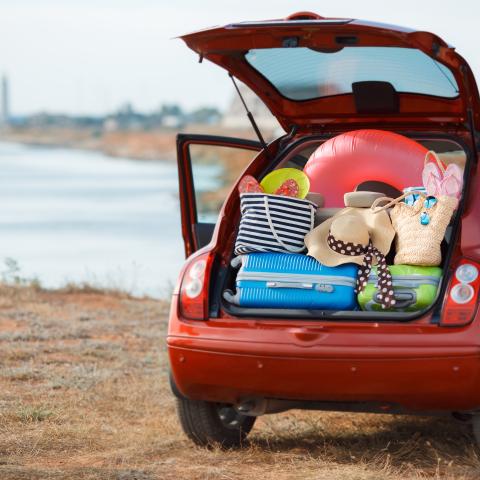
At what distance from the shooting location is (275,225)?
216 inches

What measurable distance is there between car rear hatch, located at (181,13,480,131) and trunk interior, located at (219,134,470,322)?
6.4 inches

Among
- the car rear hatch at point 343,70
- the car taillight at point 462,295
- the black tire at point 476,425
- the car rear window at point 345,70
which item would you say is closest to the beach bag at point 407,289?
the car taillight at point 462,295

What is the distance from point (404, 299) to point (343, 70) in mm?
1564

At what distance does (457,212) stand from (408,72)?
95 centimetres

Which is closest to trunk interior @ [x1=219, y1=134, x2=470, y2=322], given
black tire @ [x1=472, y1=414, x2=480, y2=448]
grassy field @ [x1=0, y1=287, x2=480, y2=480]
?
black tire @ [x1=472, y1=414, x2=480, y2=448]

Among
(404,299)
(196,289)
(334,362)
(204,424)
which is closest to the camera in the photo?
(334,362)

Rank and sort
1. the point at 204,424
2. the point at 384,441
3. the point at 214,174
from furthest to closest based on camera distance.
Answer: the point at 214,174 → the point at 384,441 → the point at 204,424

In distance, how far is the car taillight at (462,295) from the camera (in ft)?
16.1

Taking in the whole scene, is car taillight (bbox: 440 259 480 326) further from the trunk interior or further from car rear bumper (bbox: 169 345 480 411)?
car rear bumper (bbox: 169 345 480 411)

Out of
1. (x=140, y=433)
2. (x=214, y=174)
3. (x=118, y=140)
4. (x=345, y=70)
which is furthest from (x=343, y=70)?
(x=118, y=140)

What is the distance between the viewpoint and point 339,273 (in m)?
5.24

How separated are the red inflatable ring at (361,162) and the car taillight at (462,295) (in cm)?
93

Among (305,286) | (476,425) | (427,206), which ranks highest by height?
(427,206)

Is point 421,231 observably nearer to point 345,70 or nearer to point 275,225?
point 275,225
